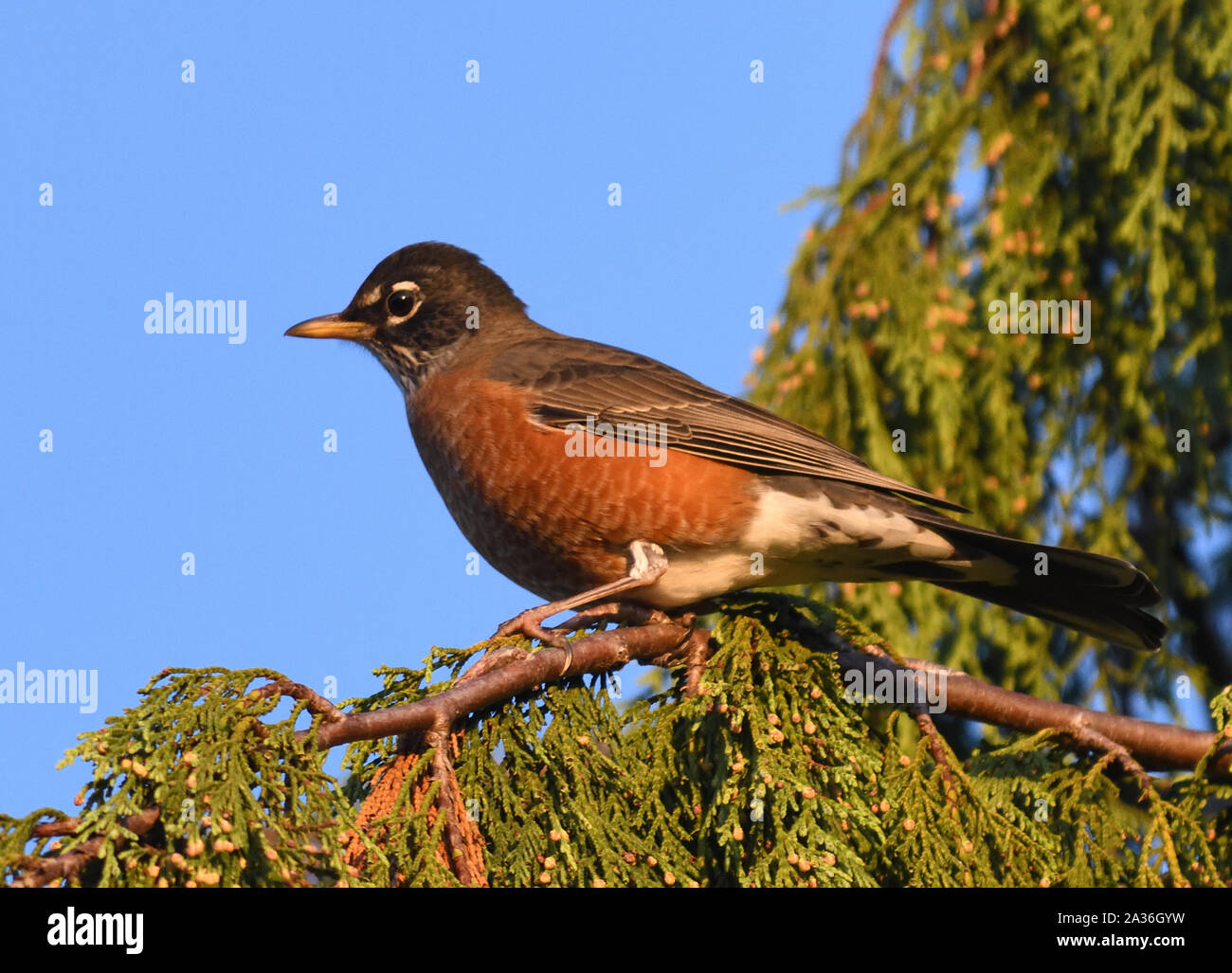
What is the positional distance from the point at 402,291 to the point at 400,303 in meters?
0.05

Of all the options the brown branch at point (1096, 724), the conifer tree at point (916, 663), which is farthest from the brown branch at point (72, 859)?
the brown branch at point (1096, 724)

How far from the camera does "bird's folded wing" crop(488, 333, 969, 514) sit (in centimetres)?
415

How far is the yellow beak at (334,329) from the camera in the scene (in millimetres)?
4941

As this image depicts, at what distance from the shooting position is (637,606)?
3.86m

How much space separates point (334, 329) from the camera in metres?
4.97

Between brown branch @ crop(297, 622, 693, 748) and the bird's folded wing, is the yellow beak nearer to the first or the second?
the bird's folded wing

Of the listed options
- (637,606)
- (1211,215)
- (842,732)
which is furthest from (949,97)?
(842,732)

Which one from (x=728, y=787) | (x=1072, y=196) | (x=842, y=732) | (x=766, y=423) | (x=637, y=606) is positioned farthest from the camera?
(x=1072, y=196)

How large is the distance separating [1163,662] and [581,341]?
2.30 metres

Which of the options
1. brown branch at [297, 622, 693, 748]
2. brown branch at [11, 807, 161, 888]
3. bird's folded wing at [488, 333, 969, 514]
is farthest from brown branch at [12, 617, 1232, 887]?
bird's folded wing at [488, 333, 969, 514]

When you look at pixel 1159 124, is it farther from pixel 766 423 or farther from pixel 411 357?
pixel 411 357

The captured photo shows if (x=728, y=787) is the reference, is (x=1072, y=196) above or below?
above

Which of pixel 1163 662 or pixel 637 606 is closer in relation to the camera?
pixel 637 606

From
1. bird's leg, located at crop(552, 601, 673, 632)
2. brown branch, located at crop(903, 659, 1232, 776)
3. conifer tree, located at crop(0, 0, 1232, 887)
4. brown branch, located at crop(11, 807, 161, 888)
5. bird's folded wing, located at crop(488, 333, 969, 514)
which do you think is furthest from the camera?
bird's folded wing, located at crop(488, 333, 969, 514)
